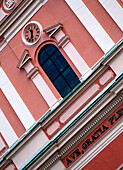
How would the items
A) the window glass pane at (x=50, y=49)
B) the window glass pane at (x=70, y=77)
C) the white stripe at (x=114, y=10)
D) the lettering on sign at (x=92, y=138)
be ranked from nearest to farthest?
the lettering on sign at (x=92, y=138) < the white stripe at (x=114, y=10) < the window glass pane at (x=70, y=77) < the window glass pane at (x=50, y=49)

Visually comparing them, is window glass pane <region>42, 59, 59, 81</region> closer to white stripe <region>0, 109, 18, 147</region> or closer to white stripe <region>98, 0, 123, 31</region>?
white stripe <region>0, 109, 18, 147</region>

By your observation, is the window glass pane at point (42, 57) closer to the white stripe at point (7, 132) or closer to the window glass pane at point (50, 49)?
the window glass pane at point (50, 49)

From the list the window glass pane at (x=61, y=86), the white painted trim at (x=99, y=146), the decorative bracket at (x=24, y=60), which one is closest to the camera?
the white painted trim at (x=99, y=146)

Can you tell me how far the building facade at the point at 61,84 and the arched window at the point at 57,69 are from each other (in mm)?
41

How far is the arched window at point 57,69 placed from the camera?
63.8ft

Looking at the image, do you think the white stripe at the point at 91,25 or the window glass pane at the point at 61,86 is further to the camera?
the window glass pane at the point at 61,86

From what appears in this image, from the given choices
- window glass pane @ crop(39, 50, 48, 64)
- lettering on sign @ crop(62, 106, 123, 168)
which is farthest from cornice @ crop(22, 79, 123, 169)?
window glass pane @ crop(39, 50, 48, 64)

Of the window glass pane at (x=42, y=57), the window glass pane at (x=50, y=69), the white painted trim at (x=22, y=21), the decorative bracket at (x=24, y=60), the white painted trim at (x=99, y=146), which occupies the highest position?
the white painted trim at (x=22, y=21)

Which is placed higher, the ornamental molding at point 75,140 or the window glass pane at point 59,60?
the window glass pane at point 59,60

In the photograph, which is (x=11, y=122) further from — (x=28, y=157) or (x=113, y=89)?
(x=113, y=89)

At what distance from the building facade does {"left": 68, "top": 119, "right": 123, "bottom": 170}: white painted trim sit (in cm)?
4

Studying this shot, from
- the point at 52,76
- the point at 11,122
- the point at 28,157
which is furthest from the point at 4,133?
the point at 52,76

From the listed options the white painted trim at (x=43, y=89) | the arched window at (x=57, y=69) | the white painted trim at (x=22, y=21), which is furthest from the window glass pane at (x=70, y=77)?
the white painted trim at (x=22, y=21)

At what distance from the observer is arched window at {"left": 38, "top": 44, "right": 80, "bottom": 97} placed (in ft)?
63.8
